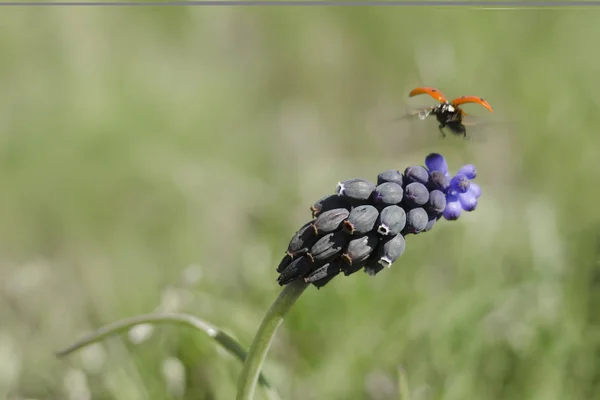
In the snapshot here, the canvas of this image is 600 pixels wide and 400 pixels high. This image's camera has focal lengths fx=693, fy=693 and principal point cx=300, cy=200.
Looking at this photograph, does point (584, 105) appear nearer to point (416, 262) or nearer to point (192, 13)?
point (416, 262)

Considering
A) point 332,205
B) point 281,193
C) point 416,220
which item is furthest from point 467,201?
point 281,193

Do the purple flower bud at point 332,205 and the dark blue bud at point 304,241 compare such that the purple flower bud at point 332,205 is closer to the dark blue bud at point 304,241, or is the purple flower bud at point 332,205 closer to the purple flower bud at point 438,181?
the dark blue bud at point 304,241

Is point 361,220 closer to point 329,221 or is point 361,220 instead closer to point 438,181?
point 329,221

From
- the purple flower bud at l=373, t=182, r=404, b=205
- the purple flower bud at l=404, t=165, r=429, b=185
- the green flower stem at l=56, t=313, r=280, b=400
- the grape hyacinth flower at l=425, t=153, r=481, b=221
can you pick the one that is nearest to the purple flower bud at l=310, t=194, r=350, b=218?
the purple flower bud at l=373, t=182, r=404, b=205

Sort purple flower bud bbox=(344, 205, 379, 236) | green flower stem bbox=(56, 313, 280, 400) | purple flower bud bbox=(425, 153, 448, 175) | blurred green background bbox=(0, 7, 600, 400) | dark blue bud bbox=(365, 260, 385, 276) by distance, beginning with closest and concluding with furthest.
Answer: purple flower bud bbox=(344, 205, 379, 236)
dark blue bud bbox=(365, 260, 385, 276)
purple flower bud bbox=(425, 153, 448, 175)
green flower stem bbox=(56, 313, 280, 400)
blurred green background bbox=(0, 7, 600, 400)

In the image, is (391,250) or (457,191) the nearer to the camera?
(391,250)

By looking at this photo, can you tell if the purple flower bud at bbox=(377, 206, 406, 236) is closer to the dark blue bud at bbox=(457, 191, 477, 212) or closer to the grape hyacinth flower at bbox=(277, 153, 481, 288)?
the grape hyacinth flower at bbox=(277, 153, 481, 288)

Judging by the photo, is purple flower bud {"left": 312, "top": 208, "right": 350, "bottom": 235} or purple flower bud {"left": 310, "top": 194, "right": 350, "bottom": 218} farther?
purple flower bud {"left": 310, "top": 194, "right": 350, "bottom": 218}

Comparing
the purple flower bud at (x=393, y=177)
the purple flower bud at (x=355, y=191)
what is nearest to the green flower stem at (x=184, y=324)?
the purple flower bud at (x=355, y=191)
